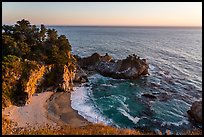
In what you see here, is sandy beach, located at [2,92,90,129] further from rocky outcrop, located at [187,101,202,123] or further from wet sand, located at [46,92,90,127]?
rocky outcrop, located at [187,101,202,123]

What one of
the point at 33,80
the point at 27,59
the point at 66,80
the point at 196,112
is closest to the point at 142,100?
the point at 196,112

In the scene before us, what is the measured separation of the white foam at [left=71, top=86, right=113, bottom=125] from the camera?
2847 cm

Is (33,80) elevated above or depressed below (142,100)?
above

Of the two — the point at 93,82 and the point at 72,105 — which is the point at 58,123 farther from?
the point at 93,82

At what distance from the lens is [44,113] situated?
28.1 m

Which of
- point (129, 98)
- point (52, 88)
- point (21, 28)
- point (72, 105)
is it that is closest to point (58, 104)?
point (72, 105)

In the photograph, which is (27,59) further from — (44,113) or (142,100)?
(142,100)

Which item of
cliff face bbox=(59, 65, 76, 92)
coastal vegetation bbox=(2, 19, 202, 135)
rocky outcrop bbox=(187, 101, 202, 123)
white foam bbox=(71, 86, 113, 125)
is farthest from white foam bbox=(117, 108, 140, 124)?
cliff face bbox=(59, 65, 76, 92)

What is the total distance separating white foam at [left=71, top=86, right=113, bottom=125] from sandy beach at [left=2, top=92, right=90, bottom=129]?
0.82m

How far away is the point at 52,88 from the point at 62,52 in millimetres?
7574

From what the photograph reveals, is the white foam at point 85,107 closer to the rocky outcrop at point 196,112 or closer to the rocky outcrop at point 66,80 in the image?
the rocky outcrop at point 66,80

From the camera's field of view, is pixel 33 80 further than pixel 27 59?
No

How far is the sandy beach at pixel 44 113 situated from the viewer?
2542 cm

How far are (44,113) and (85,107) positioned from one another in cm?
582
